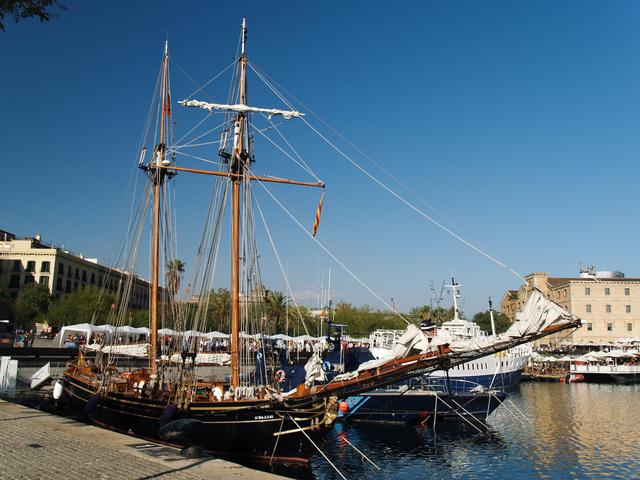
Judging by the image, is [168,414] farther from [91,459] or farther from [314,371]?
[91,459]

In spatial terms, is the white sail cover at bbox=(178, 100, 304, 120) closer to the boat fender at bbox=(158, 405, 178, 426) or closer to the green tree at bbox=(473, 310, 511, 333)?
the boat fender at bbox=(158, 405, 178, 426)

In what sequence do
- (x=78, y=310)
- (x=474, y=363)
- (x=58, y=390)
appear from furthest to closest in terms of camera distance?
(x=78, y=310) < (x=474, y=363) < (x=58, y=390)

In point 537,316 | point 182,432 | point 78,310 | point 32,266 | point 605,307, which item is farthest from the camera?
point 605,307

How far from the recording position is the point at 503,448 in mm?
27125

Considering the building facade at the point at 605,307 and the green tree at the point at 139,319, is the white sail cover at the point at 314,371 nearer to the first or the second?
the green tree at the point at 139,319

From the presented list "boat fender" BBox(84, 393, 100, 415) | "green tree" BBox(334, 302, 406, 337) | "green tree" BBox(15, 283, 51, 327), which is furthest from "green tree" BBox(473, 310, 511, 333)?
"boat fender" BBox(84, 393, 100, 415)

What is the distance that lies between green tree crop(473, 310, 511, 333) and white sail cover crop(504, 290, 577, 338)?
10842cm

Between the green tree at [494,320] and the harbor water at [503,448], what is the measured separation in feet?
286

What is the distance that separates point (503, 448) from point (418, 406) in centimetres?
743

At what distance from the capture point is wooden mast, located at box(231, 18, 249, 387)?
77.9 ft

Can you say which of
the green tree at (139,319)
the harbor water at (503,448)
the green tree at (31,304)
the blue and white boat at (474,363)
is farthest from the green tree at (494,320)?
the green tree at (31,304)

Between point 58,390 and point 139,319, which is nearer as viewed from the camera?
point 58,390

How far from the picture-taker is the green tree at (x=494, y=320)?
413ft

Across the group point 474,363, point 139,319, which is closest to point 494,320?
point 474,363
